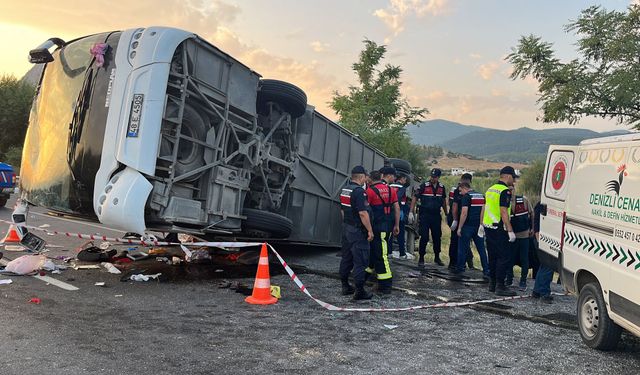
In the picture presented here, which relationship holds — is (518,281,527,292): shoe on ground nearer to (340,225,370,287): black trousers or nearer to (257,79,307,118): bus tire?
(340,225,370,287): black trousers

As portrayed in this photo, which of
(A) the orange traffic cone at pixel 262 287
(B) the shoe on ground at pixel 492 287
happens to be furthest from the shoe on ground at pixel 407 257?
(A) the orange traffic cone at pixel 262 287

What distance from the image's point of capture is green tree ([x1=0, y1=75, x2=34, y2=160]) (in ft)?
96.1

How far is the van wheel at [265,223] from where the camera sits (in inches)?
237

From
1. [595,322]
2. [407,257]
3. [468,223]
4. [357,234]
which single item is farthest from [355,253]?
[407,257]

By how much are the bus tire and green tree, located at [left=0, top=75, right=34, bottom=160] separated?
2861cm

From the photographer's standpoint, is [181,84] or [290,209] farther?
[290,209]

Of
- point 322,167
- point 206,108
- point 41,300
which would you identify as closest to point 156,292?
point 41,300

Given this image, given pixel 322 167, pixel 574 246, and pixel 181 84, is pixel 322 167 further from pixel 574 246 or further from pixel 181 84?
pixel 574 246

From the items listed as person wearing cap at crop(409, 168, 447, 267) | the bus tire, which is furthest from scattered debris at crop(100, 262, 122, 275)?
person wearing cap at crop(409, 168, 447, 267)

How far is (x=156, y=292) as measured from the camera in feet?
17.7

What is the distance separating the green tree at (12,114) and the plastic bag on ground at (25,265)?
27776 millimetres

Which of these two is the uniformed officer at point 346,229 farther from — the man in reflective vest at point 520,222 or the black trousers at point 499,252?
the man in reflective vest at point 520,222

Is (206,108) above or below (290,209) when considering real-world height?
above

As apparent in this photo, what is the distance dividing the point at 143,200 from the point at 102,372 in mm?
1848
